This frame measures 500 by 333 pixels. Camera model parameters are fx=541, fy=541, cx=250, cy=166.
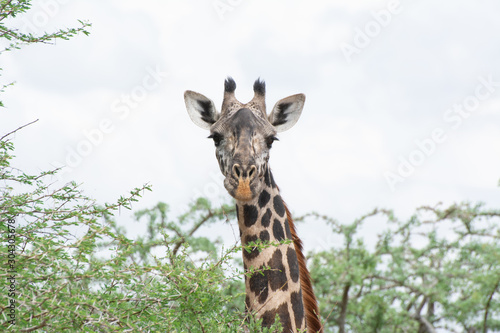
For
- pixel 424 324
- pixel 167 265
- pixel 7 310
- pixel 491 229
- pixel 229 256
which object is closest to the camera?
pixel 7 310

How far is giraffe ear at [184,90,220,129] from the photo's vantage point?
5738 mm

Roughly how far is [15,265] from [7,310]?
27cm

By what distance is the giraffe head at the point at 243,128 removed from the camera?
469 centimetres

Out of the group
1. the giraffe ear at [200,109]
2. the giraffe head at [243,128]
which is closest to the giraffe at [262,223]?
the giraffe head at [243,128]

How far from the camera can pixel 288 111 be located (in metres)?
5.80

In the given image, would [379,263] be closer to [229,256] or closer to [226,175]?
[226,175]

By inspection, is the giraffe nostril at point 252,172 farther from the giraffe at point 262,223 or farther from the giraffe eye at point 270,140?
the giraffe eye at point 270,140

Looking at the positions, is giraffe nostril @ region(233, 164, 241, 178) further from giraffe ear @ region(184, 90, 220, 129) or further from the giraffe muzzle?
giraffe ear @ region(184, 90, 220, 129)

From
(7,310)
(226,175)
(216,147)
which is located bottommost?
(7,310)

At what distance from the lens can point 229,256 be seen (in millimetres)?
3809

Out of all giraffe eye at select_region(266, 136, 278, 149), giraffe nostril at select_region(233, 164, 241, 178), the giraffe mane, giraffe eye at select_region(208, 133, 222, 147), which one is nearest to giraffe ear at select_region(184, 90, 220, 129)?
giraffe eye at select_region(208, 133, 222, 147)

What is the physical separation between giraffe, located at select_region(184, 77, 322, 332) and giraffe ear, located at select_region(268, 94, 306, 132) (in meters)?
0.24

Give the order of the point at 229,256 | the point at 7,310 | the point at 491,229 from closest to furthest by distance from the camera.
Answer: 1. the point at 7,310
2. the point at 229,256
3. the point at 491,229

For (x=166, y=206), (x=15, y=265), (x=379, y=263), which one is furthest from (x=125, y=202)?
(x=379, y=263)
